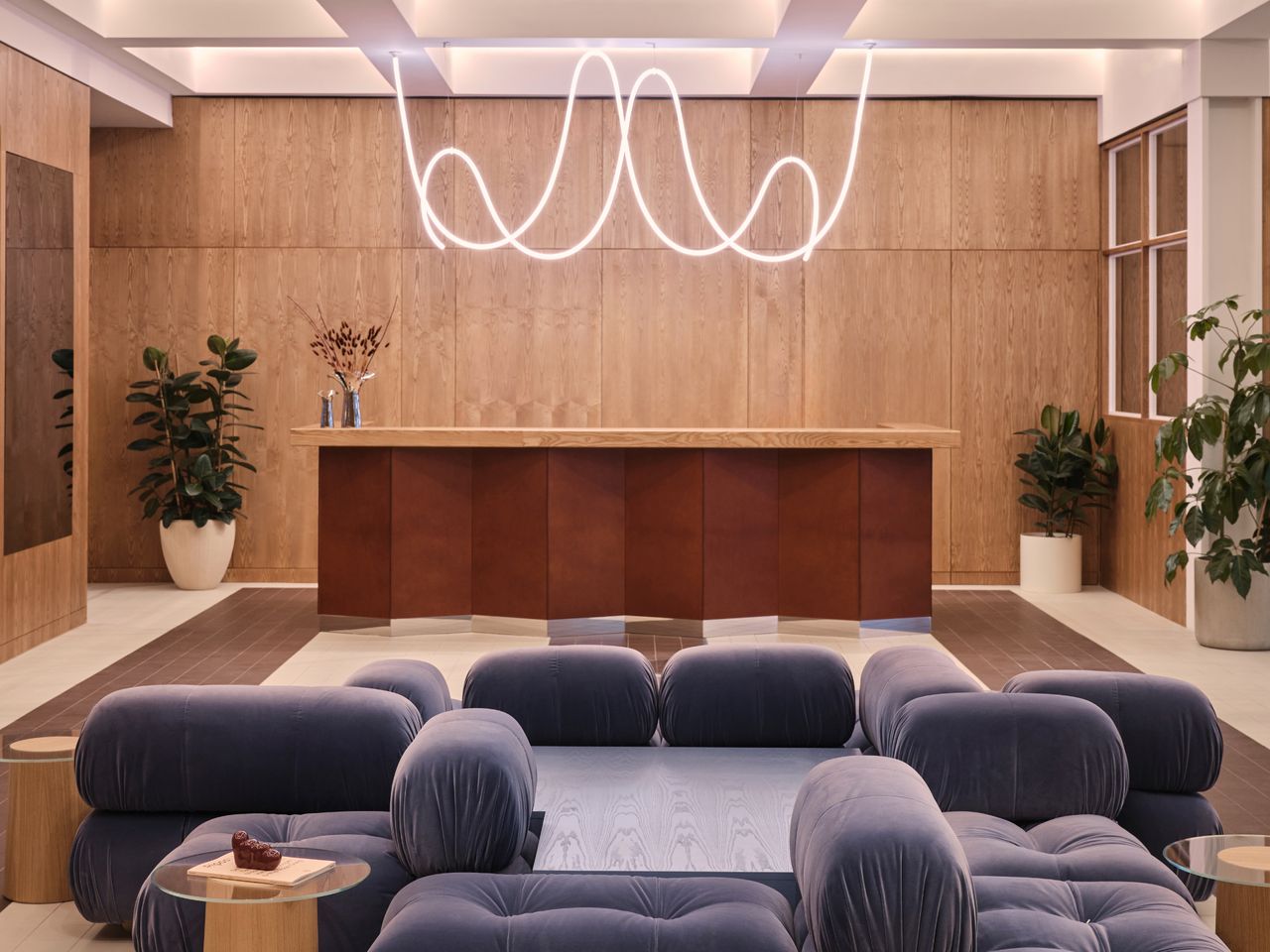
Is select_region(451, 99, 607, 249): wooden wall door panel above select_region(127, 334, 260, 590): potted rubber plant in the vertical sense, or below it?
above

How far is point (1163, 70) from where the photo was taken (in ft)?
29.9

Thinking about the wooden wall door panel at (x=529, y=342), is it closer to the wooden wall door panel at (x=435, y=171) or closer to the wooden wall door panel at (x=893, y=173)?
the wooden wall door panel at (x=435, y=171)

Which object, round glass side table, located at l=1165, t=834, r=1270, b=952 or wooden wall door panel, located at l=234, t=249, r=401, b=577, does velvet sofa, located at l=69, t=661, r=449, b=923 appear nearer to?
round glass side table, located at l=1165, t=834, r=1270, b=952

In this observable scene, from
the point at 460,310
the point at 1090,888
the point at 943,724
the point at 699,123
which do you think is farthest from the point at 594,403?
the point at 1090,888

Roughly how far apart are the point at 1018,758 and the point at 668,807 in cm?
95

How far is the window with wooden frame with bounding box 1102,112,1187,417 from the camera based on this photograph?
30.1 ft

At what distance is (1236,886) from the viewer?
3.13 meters

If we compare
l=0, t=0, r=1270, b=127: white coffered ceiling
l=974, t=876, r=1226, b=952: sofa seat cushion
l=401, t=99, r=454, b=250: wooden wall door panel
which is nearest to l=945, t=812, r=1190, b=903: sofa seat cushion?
l=974, t=876, r=1226, b=952: sofa seat cushion

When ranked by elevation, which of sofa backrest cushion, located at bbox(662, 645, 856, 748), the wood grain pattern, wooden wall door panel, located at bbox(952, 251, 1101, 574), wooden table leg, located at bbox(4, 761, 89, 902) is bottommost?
wooden table leg, located at bbox(4, 761, 89, 902)

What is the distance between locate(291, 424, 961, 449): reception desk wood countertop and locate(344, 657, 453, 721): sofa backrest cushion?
383 cm

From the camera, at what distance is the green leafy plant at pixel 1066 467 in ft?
33.0

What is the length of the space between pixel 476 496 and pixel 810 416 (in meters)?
3.19

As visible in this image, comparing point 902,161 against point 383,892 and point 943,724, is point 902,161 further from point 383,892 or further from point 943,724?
point 383,892

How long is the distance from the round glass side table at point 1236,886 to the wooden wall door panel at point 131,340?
8.64m
